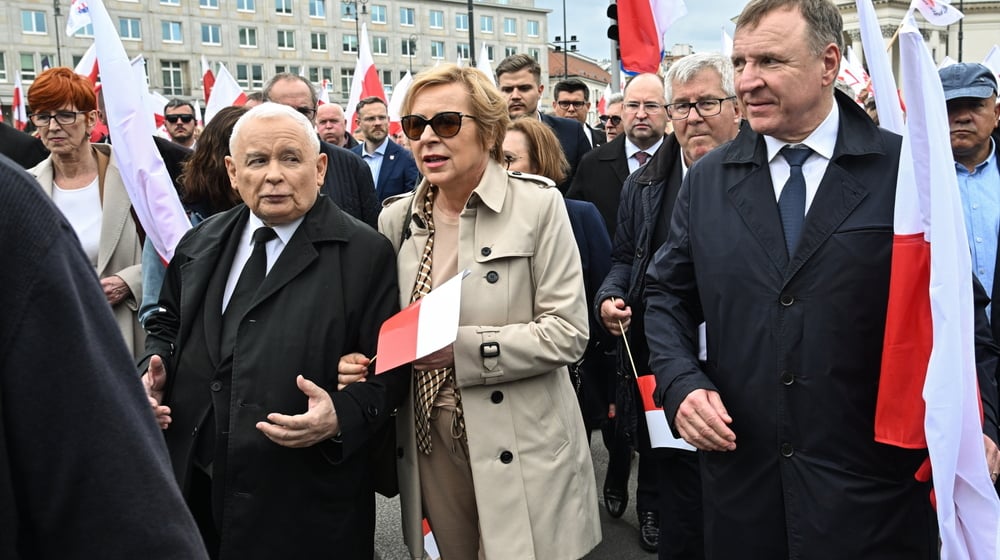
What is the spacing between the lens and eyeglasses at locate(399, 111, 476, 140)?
299cm

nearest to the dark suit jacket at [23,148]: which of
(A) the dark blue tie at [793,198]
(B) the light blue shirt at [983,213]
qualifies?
(A) the dark blue tie at [793,198]

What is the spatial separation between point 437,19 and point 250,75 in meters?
18.7

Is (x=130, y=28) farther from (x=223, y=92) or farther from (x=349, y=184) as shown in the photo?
(x=349, y=184)

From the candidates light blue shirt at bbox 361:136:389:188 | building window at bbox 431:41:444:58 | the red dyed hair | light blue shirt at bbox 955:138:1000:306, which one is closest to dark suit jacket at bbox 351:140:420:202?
light blue shirt at bbox 361:136:389:188

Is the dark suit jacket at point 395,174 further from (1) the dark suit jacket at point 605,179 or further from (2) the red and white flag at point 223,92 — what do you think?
(2) the red and white flag at point 223,92

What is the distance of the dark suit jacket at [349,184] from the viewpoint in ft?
15.9

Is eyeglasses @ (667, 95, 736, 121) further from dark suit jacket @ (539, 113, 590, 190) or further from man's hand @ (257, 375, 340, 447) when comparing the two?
dark suit jacket @ (539, 113, 590, 190)

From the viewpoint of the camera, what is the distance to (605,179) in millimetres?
5477

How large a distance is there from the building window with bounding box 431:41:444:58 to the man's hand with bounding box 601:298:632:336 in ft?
253

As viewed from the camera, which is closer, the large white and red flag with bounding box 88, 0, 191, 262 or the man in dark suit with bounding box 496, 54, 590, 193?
the large white and red flag with bounding box 88, 0, 191, 262

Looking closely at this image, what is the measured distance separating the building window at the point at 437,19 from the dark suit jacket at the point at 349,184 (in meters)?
76.3

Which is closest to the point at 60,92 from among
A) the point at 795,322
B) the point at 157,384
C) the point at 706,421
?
the point at 157,384

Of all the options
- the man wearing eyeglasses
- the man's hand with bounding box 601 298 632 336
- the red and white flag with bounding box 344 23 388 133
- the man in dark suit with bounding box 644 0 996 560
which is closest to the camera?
the man in dark suit with bounding box 644 0 996 560

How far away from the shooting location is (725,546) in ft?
8.63
